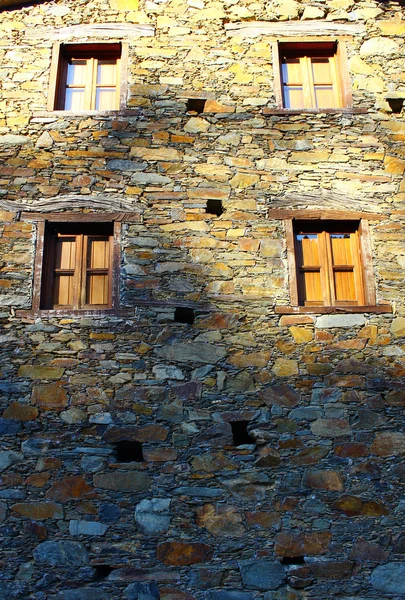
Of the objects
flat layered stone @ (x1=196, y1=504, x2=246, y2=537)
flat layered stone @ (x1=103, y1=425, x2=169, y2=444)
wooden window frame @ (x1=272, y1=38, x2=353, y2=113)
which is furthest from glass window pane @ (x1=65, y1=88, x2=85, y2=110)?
flat layered stone @ (x1=196, y1=504, x2=246, y2=537)

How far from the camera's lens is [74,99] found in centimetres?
744

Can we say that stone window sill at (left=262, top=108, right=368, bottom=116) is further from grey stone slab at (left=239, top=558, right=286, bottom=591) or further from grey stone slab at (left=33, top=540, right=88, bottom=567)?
grey stone slab at (left=33, top=540, right=88, bottom=567)

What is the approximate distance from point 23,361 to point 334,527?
10.2ft

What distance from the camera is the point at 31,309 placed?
627 centimetres

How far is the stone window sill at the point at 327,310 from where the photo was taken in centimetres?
628

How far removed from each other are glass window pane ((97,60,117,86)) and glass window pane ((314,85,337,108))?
2322 mm

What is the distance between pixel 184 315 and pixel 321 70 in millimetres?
3487

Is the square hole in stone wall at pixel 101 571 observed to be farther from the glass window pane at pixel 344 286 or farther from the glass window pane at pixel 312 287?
the glass window pane at pixel 344 286

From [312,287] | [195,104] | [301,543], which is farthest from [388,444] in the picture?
[195,104]

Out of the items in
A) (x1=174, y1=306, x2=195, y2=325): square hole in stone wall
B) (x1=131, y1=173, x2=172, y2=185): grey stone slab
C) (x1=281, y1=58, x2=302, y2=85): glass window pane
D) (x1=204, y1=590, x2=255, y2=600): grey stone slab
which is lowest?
(x1=204, y1=590, x2=255, y2=600): grey stone slab

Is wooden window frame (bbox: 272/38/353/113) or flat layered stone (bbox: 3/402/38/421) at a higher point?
wooden window frame (bbox: 272/38/353/113)

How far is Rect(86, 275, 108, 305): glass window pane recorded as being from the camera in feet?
21.2

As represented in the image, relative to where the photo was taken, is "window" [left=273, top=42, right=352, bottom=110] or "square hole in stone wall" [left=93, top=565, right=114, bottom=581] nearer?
"square hole in stone wall" [left=93, top=565, right=114, bottom=581]

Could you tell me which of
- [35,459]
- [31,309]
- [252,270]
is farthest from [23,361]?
[252,270]
